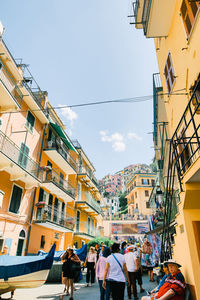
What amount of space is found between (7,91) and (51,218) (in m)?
10.8

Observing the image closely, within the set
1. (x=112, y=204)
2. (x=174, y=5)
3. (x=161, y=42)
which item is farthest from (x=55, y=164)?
(x=112, y=204)

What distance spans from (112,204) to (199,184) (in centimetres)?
9892

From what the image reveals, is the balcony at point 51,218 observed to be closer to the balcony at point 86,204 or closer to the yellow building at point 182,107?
the balcony at point 86,204

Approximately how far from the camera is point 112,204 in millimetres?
100312

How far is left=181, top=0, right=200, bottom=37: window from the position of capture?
5.80m

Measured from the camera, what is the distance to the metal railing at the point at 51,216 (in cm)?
1593

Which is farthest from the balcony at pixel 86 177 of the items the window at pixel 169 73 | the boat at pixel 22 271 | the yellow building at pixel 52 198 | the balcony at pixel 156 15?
the balcony at pixel 156 15

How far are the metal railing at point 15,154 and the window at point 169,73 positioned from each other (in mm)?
9229

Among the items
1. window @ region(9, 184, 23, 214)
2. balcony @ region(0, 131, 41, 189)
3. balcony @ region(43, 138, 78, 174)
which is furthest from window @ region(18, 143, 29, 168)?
balcony @ region(43, 138, 78, 174)

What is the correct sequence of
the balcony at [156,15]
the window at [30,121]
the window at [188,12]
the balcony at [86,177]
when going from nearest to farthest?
the window at [188,12] < the balcony at [156,15] < the window at [30,121] < the balcony at [86,177]

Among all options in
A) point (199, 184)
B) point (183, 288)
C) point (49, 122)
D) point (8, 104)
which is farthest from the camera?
point (49, 122)

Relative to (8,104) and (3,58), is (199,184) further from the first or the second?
(3,58)

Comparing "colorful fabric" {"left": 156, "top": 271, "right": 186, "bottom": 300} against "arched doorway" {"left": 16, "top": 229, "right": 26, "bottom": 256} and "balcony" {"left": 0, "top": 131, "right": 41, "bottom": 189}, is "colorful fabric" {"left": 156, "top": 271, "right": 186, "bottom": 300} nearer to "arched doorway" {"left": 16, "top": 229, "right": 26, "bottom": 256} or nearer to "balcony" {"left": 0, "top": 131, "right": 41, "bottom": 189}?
"balcony" {"left": 0, "top": 131, "right": 41, "bottom": 189}

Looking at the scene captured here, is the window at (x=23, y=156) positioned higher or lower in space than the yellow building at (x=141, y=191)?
lower
